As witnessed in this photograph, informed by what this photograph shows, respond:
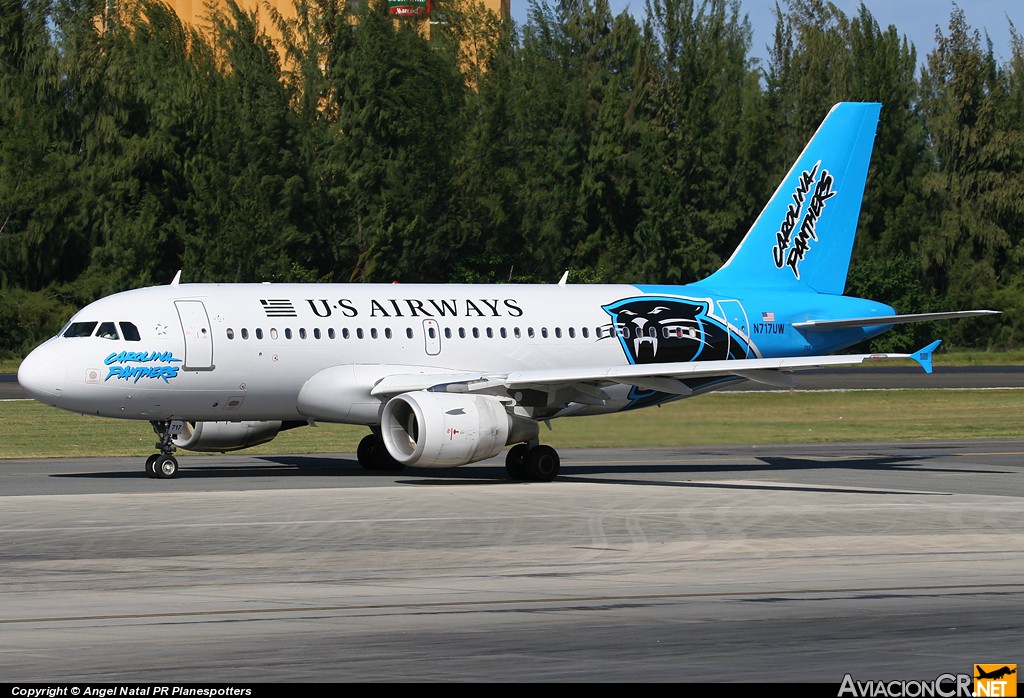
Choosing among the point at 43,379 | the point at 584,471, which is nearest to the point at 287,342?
the point at 43,379

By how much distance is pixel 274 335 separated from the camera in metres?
30.2

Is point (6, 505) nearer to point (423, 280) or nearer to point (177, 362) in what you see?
point (177, 362)

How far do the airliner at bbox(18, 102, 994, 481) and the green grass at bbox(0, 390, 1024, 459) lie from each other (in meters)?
0.74

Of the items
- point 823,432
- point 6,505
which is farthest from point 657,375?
point 823,432

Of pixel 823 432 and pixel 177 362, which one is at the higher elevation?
pixel 177 362

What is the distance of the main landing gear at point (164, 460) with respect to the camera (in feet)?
97.7

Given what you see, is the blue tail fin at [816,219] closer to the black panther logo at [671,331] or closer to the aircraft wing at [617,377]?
the black panther logo at [671,331]

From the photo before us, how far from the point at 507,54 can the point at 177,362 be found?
6780 centimetres

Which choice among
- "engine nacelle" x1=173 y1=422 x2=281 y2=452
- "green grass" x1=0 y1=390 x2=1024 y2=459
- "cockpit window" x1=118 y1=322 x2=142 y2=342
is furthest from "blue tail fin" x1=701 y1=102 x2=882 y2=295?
"cockpit window" x1=118 y1=322 x2=142 y2=342

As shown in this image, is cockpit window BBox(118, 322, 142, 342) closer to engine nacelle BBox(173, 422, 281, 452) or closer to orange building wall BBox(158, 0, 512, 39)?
engine nacelle BBox(173, 422, 281, 452)

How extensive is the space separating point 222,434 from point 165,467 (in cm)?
242

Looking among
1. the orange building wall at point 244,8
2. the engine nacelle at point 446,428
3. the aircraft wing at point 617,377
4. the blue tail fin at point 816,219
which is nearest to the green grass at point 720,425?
the aircraft wing at point 617,377

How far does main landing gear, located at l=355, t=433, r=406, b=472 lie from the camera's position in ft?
106

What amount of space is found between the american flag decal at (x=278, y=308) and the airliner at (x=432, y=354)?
26mm
